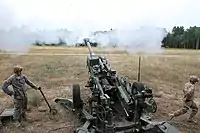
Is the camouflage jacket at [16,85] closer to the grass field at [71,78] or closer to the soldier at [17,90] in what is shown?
the soldier at [17,90]

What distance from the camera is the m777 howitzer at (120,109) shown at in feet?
23.8

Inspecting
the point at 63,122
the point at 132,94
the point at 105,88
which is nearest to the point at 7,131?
the point at 63,122

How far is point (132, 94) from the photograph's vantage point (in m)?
7.83

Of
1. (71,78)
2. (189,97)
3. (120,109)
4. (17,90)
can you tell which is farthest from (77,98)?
(71,78)

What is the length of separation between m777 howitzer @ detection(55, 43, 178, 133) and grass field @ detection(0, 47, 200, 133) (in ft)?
3.05

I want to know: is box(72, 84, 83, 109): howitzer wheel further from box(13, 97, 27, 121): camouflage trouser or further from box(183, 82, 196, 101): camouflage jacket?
box(183, 82, 196, 101): camouflage jacket

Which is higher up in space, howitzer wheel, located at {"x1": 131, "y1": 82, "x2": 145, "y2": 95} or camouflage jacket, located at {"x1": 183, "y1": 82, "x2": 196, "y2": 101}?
howitzer wheel, located at {"x1": 131, "y1": 82, "x2": 145, "y2": 95}

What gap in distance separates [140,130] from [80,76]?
7.92m

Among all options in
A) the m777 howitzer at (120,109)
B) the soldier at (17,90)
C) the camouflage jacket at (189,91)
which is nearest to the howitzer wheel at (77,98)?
the m777 howitzer at (120,109)

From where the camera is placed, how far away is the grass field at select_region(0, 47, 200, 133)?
8930mm

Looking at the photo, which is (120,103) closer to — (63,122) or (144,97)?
(144,97)

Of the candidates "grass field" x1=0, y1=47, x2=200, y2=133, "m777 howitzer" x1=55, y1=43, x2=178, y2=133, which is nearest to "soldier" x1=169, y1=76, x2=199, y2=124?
"grass field" x1=0, y1=47, x2=200, y2=133

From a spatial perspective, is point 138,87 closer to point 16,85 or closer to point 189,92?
point 189,92

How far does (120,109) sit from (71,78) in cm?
668
